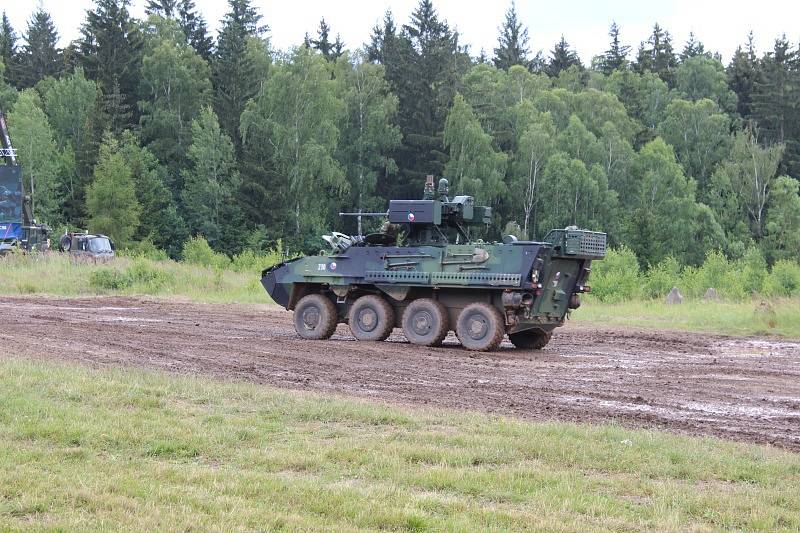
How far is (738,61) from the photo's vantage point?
277 feet

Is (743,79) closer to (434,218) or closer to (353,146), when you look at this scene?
(353,146)

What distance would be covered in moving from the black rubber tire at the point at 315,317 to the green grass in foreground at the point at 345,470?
29.1 feet

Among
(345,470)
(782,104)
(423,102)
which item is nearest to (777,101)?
(782,104)

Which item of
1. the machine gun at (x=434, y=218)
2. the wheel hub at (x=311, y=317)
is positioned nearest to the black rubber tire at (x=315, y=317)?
the wheel hub at (x=311, y=317)

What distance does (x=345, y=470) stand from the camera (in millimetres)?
7766

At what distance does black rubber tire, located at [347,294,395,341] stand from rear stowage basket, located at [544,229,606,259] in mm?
3115

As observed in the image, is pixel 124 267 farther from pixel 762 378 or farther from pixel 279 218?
pixel 279 218

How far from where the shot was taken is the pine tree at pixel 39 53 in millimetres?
78688

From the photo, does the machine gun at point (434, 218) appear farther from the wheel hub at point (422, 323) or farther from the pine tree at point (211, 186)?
the pine tree at point (211, 186)

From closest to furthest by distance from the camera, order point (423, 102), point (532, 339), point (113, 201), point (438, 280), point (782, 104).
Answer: point (438, 280) → point (532, 339) → point (113, 201) → point (423, 102) → point (782, 104)

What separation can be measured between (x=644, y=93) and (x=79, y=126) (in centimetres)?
3909

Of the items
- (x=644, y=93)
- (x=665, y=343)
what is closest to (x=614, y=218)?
(x=644, y=93)

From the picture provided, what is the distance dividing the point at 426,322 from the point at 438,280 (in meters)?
0.82

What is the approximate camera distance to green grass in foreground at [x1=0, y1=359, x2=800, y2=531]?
6508mm
